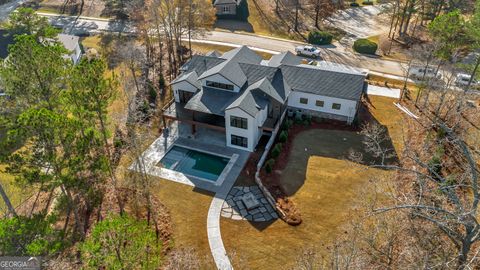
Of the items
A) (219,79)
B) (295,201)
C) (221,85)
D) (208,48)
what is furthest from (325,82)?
(208,48)

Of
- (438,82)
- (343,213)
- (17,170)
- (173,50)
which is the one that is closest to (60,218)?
(17,170)

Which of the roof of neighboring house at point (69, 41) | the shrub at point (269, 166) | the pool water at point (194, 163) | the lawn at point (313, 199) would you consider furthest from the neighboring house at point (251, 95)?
the roof of neighboring house at point (69, 41)

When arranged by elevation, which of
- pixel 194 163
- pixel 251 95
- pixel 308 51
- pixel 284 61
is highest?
pixel 284 61

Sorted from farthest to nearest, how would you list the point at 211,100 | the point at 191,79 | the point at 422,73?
the point at 422,73 → the point at 191,79 → the point at 211,100

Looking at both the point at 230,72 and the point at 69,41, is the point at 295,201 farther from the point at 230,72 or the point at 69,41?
the point at 69,41

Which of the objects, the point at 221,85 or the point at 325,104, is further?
the point at 325,104

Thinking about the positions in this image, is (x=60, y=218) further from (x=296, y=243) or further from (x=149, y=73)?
(x=149, y=73)

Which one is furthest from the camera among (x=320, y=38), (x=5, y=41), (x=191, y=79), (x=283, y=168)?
(x=320, y=38)

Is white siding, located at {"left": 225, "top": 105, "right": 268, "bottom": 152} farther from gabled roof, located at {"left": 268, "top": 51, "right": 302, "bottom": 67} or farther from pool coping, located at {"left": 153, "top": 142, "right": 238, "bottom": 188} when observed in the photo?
gabled roof, located at {"left": 268, "top": 51, "right": 302, "bottom": 67}
